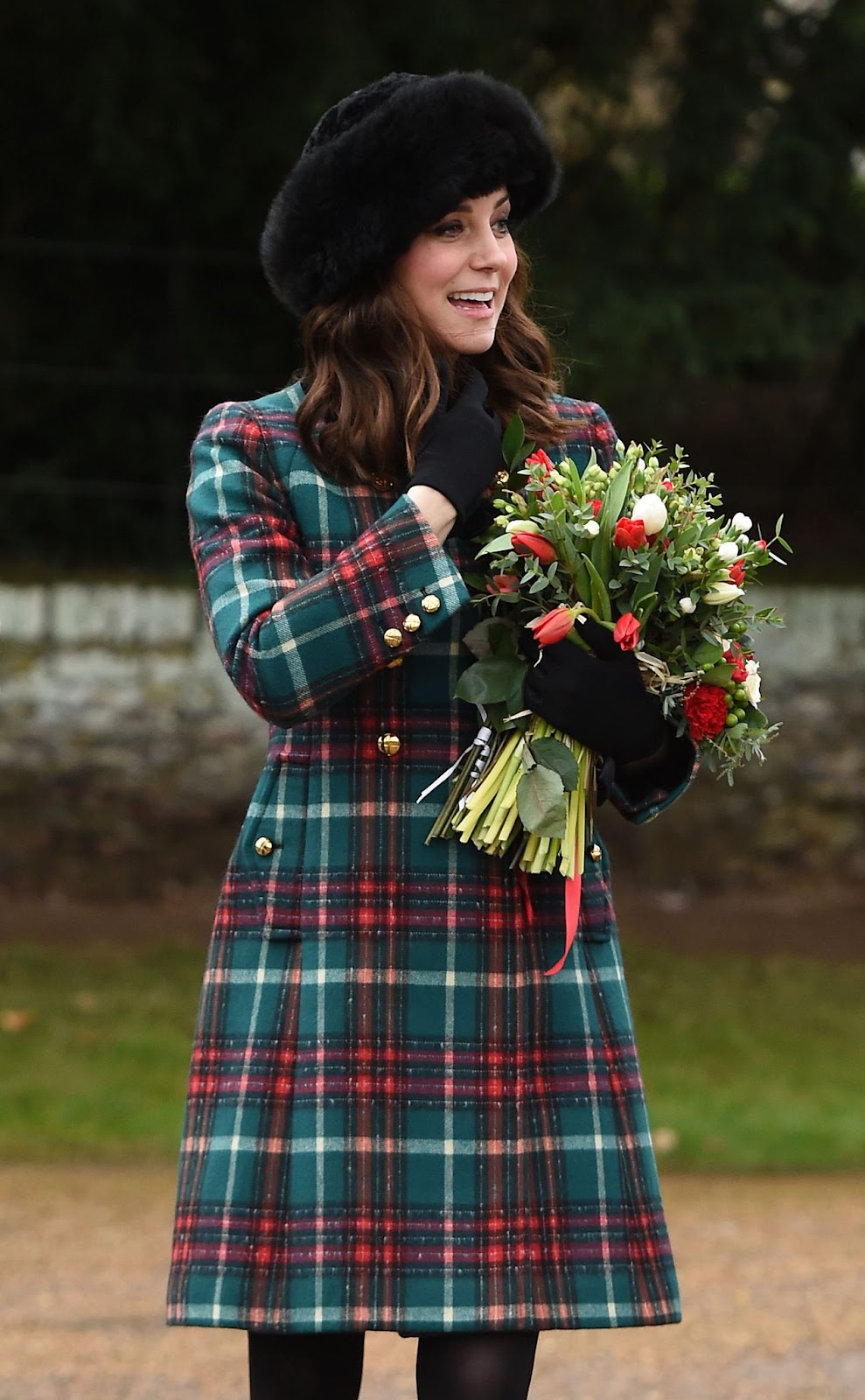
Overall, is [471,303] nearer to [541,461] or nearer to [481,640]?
[541,461]

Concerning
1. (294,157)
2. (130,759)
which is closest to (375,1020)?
(294,157)

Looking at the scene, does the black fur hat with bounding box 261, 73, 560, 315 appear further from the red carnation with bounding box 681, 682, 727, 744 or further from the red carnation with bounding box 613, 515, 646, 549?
the red carnation with bounding box 681, 682, 727, 744

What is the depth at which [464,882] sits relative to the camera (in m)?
2.60

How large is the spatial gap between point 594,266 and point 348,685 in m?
6.38

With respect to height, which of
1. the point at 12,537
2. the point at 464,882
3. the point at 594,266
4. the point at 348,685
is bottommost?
the point at 464,882

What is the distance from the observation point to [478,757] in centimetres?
259

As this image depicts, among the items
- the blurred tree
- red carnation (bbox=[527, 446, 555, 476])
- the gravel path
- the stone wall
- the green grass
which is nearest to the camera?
red carnation (bbox=[527, 446, 555, 476])

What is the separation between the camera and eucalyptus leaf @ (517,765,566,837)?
8.11 feet

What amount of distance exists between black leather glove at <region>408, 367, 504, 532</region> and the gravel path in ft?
7.24

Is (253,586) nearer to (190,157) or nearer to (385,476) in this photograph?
(385,476)

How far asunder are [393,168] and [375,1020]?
1052mm

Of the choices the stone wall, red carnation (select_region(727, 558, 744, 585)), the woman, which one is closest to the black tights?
the woman

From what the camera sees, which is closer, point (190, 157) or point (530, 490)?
point (530, 490)

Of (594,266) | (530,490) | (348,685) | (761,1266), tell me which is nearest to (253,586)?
(348,685)
